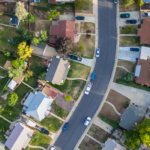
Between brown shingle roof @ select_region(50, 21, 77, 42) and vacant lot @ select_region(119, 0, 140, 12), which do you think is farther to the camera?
vacant lot @ select_region(119, 0, 140, 12)

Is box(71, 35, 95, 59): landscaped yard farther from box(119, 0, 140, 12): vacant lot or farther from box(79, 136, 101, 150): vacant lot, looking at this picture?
box(79, 136, 101, 150): vacant lot

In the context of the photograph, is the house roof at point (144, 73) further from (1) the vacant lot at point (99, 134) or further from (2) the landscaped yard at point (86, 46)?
(1) the vacant lot at point (99, 134)

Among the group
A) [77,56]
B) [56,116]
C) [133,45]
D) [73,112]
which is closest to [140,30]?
[133,45]

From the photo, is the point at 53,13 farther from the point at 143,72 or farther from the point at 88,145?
the point at 88,145

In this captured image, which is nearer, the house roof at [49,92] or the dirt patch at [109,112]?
the dirt patch at [109,112]

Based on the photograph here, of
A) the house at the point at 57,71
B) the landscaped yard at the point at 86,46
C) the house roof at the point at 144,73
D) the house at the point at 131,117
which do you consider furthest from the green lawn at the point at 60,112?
the house roof at the point at 144,73

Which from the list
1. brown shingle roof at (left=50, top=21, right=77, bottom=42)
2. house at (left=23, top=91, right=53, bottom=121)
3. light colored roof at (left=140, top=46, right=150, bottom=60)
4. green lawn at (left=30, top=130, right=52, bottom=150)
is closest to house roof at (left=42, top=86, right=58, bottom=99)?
house at (left=23, top=91, right=53, bottom=121)

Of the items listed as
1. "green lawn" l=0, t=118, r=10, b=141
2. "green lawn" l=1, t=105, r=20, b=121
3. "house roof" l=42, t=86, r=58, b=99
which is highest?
"house roof" l=42, t=86, r=58, b=99
